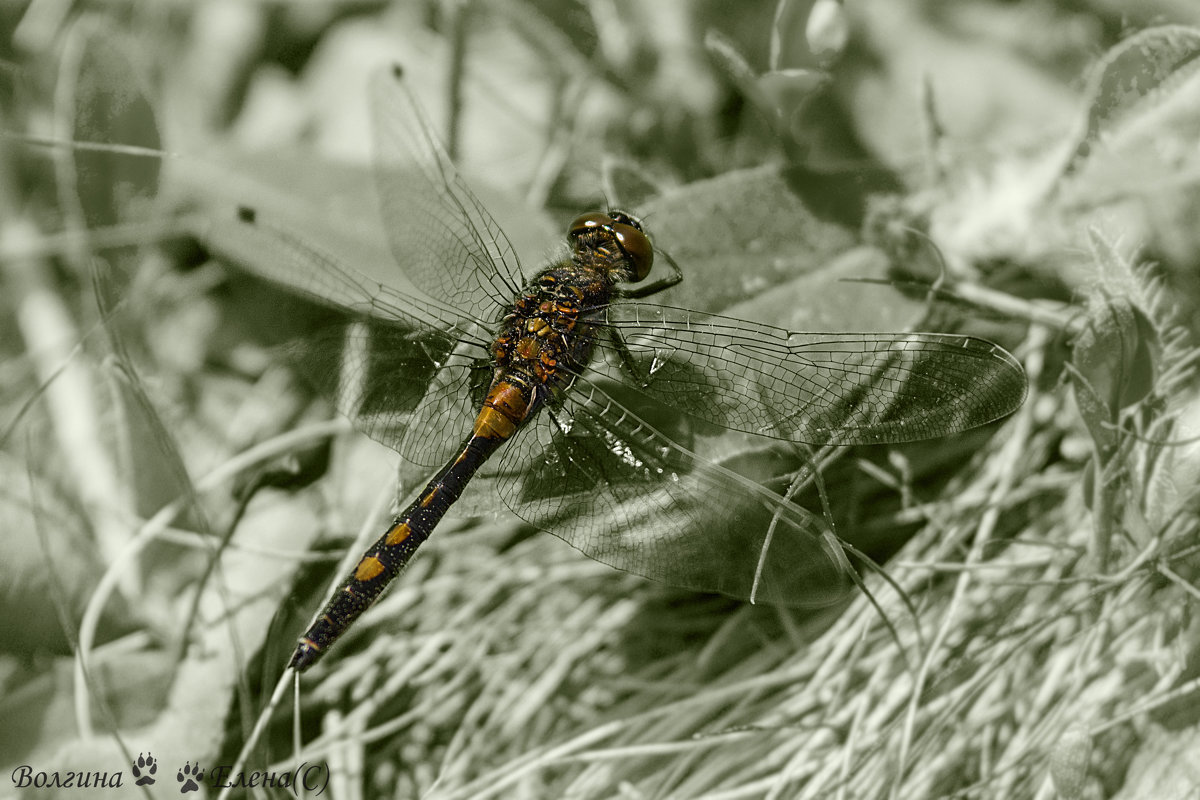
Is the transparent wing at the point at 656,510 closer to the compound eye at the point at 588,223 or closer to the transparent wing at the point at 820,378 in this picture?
the transparent wing at the point at 820,378

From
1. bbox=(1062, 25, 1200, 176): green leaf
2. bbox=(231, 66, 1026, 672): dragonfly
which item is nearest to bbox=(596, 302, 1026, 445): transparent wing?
bbox=(231, 66, 1026, 672): dragonfly

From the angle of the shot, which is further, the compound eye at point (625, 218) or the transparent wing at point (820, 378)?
the compound eye at point (625, 218)

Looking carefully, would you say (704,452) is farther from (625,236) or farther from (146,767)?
(146,767)

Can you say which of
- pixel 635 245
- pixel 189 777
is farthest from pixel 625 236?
pixel 189 777

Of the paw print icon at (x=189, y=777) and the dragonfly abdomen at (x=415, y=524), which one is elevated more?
the dragonfly abdomen at (x=415, y=524)

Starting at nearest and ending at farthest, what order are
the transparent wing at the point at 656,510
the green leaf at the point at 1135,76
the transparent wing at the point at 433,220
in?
the transparent wing at the point at 656,510
the green leaf at the point at 1135,76
the transparent wing at the point at 433,220

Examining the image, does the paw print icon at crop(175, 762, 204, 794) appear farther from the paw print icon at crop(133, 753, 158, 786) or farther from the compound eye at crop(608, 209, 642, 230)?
the compound eye at crop(608, 209, 642, 230)

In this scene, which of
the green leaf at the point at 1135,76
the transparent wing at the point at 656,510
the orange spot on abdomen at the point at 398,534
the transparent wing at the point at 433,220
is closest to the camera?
the transparent wing at the point at 656,510

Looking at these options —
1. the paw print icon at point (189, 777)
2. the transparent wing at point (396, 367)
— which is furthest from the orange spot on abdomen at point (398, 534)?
the paw print icon at point (189, 777)
